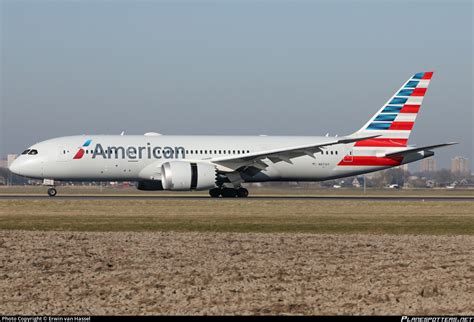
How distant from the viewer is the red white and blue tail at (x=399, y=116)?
51812mm

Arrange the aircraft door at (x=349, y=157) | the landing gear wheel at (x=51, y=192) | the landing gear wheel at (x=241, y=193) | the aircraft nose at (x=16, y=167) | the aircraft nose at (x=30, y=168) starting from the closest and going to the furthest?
the aircraft nose at (x=30, y=168)
the aircraft nose at (x=16, y=167)
the landing gear wheel at (x=241, y=193)
the landing gear wheel at (x=51, y=192)
the aircraft door at (x=349, y=157)

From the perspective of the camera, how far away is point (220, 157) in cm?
4859

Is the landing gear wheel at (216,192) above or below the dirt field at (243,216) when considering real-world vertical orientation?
above

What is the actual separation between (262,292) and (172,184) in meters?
29.7

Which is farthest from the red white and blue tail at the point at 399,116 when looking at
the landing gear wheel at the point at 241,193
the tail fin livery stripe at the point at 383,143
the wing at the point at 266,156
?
the landing gear wheel at the point at 241,193

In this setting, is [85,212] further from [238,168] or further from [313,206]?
[238,168]

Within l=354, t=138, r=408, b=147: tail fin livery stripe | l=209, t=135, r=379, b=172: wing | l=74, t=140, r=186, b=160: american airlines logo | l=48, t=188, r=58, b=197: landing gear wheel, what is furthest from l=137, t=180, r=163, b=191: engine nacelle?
l=354, t=138, r=408, b=147: tail fin livery stripe

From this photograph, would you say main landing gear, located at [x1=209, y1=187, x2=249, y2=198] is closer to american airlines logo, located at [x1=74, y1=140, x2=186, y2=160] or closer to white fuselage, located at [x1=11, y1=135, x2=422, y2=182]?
white fuselage, located at [x1=11, y1=135, x2=422, y2=182]

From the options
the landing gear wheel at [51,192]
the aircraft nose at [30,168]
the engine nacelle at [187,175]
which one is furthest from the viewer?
the landing gear wheel at [51,192]

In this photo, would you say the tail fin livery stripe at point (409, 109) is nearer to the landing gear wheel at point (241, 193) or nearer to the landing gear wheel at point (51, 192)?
the landing gear wheel at point (241, 193)

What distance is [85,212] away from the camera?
114ft

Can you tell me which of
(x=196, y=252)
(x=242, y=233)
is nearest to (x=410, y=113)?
(x=242, y=233)

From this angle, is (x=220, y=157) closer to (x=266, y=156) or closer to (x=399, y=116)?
(x=266, y=156)

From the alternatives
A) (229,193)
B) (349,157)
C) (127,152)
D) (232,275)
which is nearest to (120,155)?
(127,152)
